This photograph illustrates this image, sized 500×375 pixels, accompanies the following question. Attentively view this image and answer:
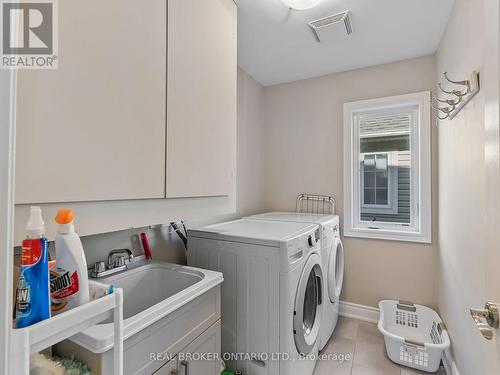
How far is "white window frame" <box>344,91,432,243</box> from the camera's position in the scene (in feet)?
7.30

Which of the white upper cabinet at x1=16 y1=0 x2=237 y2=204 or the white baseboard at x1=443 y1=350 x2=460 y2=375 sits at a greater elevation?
the white upper cabinet at x1=16 y1=0 x2=237 y2=204

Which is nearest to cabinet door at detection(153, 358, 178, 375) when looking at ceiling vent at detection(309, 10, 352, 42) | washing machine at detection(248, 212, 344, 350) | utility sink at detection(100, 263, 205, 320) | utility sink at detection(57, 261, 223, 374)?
utility sink at detection(57, 261, 223, 374)

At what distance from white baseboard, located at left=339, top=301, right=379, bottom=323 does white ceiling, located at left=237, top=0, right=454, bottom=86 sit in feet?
7.75

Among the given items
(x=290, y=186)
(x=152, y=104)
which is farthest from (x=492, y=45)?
(x=290, y=186)

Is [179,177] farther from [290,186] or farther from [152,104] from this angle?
[290,186]

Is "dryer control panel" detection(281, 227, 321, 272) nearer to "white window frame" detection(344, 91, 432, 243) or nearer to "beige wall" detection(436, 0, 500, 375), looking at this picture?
"beige wall" detection(436, 0, 500, 375)

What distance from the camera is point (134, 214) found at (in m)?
0.93

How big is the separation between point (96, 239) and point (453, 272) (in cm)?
218

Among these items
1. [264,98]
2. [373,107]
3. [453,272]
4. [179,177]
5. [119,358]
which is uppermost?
[264,98]

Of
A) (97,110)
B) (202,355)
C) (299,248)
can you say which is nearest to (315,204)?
(299,248)

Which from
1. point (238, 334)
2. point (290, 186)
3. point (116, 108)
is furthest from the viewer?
point (290, 186)

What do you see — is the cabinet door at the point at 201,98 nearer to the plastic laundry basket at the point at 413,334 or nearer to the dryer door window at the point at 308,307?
the dryer door window at the point at 308,307

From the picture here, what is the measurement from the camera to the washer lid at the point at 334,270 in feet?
6.61
